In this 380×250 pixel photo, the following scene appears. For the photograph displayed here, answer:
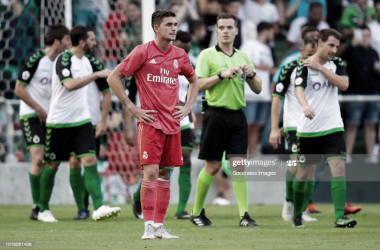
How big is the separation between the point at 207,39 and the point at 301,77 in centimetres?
596

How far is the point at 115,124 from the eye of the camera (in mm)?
13852

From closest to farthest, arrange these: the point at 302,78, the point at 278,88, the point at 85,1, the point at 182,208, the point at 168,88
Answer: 1. the point at 168,88
2. the point at 302,78
3. the point at 278,88
4. the point at 182,208
5. the point at 85,1

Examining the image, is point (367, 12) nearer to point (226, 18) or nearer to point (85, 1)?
point (85, 1)

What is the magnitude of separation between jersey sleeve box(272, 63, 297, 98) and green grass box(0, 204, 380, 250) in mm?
1609

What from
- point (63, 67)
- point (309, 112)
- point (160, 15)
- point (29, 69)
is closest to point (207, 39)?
point (29, 69)

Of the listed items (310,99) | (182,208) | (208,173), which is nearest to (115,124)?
(182,208)

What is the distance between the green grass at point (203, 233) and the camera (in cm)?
681

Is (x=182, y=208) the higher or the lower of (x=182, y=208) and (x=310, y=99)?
the lower

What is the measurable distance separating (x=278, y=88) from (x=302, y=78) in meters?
0.69

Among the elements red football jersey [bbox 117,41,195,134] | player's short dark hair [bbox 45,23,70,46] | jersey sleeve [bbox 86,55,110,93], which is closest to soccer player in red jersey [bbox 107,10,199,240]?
red football jersey [bbox 117,41,195,134]

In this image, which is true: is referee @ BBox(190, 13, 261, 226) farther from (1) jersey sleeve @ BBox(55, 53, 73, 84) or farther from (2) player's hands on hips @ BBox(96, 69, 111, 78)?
(1) jersey sleeve @ BBox(55, 53, 73, 84)

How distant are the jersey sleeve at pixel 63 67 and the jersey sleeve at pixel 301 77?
2886 mm

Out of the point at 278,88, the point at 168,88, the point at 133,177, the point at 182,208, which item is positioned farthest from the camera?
the point at 133,177

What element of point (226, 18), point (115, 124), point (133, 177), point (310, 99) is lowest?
point (133, 177)
